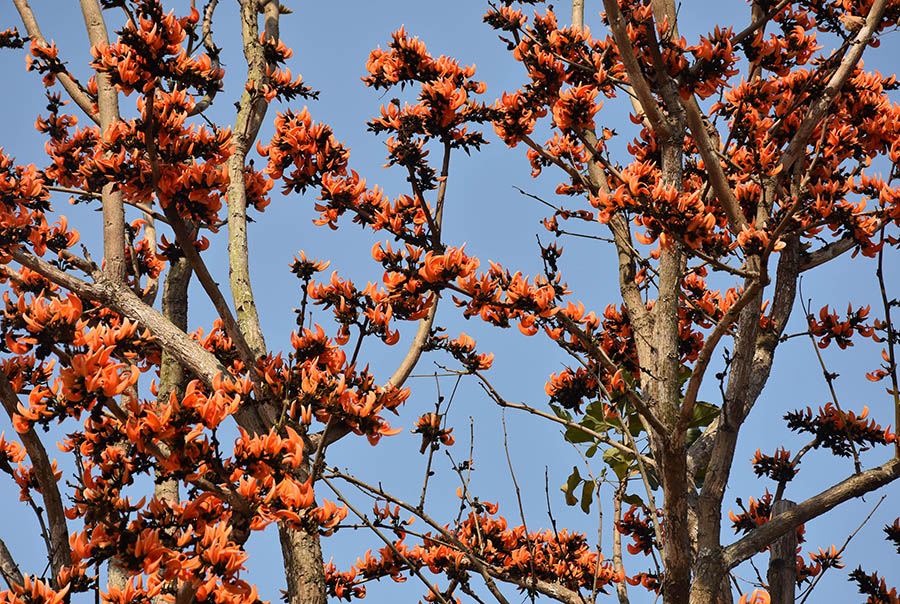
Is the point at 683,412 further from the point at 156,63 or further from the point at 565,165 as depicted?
the point at 156,63

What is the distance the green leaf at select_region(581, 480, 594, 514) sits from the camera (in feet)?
23.6

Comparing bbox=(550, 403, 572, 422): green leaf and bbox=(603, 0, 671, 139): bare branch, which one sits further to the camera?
bbox=(550, 403, 572, 422): green leaf

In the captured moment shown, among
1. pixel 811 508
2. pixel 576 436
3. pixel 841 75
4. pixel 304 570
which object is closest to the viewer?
pixel 304 570

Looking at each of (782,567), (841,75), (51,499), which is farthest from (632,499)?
(51,499)

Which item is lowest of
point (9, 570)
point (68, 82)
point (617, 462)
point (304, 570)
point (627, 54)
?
point (9, 570)

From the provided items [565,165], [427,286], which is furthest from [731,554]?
[565,165]

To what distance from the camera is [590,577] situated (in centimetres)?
680

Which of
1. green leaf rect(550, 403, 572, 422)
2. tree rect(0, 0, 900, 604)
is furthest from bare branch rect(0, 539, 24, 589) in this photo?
green leaf rect(550, 403, 572, 422)

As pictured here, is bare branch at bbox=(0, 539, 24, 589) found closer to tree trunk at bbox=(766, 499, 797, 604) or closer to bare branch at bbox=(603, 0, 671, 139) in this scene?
bare branch at bbox=(603, 0, 671, 139)

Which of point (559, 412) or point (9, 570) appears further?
point (559, 412)

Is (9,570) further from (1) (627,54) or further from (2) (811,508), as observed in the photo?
(2) (811,508)

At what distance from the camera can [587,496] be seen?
7.28 m

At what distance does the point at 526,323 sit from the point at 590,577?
Answer: 121 inches

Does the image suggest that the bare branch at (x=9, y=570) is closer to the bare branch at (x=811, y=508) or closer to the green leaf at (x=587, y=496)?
the bare branch at (x=811, y=508)
